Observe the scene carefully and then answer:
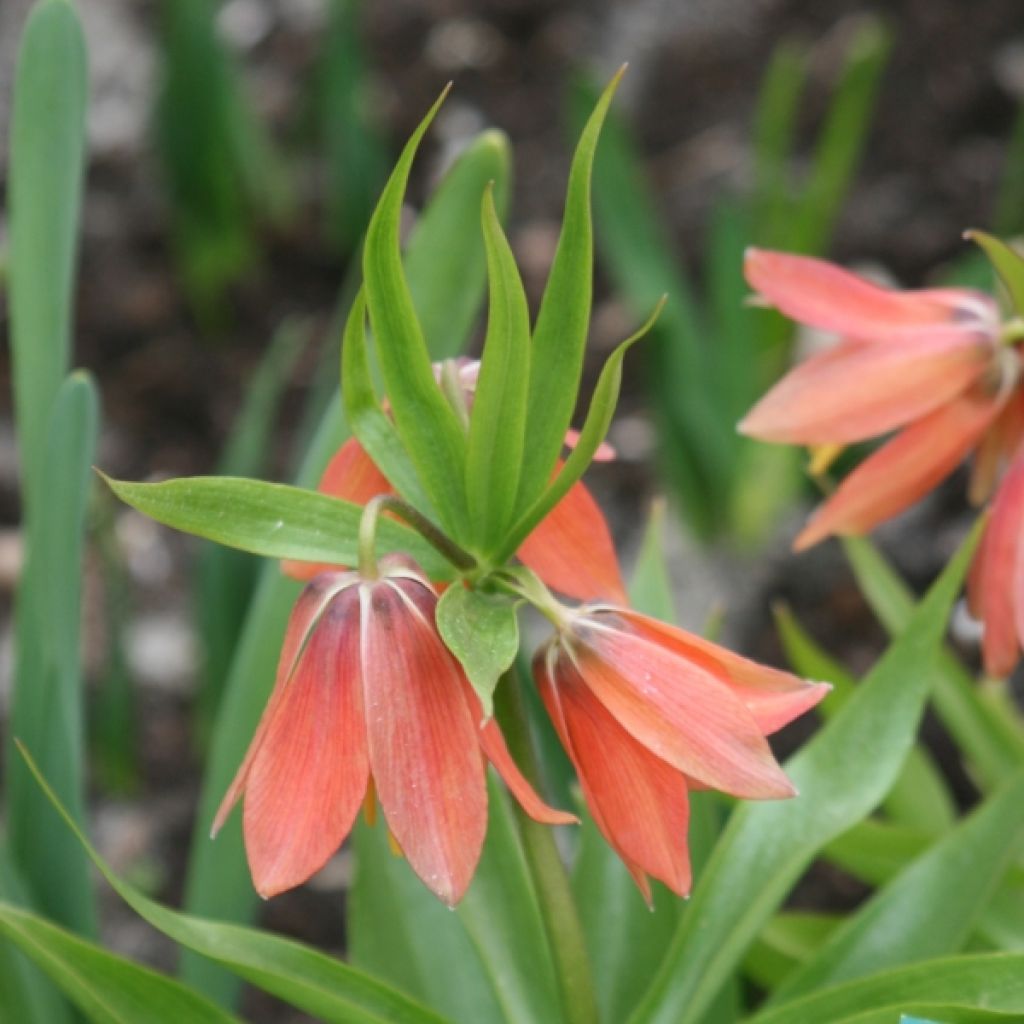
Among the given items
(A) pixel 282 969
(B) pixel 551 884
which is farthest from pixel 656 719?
(A) pixel 282 969

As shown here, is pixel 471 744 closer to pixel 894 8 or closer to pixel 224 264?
pixel 224 264

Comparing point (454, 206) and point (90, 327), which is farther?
point (90, 327)

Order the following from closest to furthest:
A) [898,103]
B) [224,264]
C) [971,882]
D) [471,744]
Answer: [471,744] < [971,882] < [224,264] < [898,103]

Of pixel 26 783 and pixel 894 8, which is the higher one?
pixel 894 8

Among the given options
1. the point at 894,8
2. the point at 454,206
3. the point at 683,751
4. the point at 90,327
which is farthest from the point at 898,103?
the point at 683,751

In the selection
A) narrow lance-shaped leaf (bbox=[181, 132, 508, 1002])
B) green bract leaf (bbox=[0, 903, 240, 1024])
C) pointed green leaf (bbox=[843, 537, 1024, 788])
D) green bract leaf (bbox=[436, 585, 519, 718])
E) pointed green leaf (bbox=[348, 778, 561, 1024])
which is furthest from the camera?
pointed green leaf (bbox=[843, 537, 1024, 788])

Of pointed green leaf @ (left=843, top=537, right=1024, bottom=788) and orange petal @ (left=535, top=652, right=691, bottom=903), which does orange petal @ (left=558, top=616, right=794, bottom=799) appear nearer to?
orange petal @ (left=535, top=652, right=691, bottom=903)

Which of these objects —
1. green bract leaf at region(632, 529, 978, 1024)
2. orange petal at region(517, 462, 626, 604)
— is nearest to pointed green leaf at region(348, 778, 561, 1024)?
green bract leaf at region(632, 529, 978, 1024)
